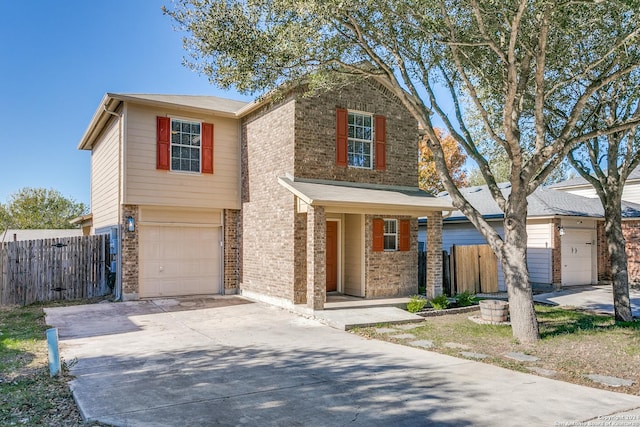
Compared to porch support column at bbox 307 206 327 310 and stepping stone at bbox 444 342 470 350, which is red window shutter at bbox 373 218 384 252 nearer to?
porch support column at bbox 307 206 327 310

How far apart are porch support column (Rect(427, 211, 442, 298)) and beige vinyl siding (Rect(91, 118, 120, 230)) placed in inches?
341

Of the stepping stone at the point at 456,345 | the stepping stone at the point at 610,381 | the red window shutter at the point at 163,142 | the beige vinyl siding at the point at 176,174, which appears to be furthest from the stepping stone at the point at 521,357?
the red window shutter at the point at 163,142

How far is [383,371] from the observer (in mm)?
6309

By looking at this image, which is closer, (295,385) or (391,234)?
(295,385)

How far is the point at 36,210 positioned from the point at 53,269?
37846mm

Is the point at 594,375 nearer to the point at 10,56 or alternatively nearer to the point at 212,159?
the point at 212,159

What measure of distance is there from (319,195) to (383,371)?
5.10 meters

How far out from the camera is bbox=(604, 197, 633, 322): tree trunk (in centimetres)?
998

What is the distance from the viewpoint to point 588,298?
1371 centimetres

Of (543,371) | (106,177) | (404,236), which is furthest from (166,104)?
(543,371)

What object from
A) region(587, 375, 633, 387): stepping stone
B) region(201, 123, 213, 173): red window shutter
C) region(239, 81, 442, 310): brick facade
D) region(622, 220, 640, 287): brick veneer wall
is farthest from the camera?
region(622, 220, 640, 287): brick veneer wall

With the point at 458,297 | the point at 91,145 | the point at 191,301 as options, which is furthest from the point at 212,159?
the point at 458,297

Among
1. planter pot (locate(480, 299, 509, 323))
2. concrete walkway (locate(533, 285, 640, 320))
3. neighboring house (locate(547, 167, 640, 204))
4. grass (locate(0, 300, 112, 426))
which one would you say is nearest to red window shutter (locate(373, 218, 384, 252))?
planter pot (locate(480, 299, 509, 323))

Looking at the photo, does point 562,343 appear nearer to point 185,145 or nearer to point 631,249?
point 185,145
